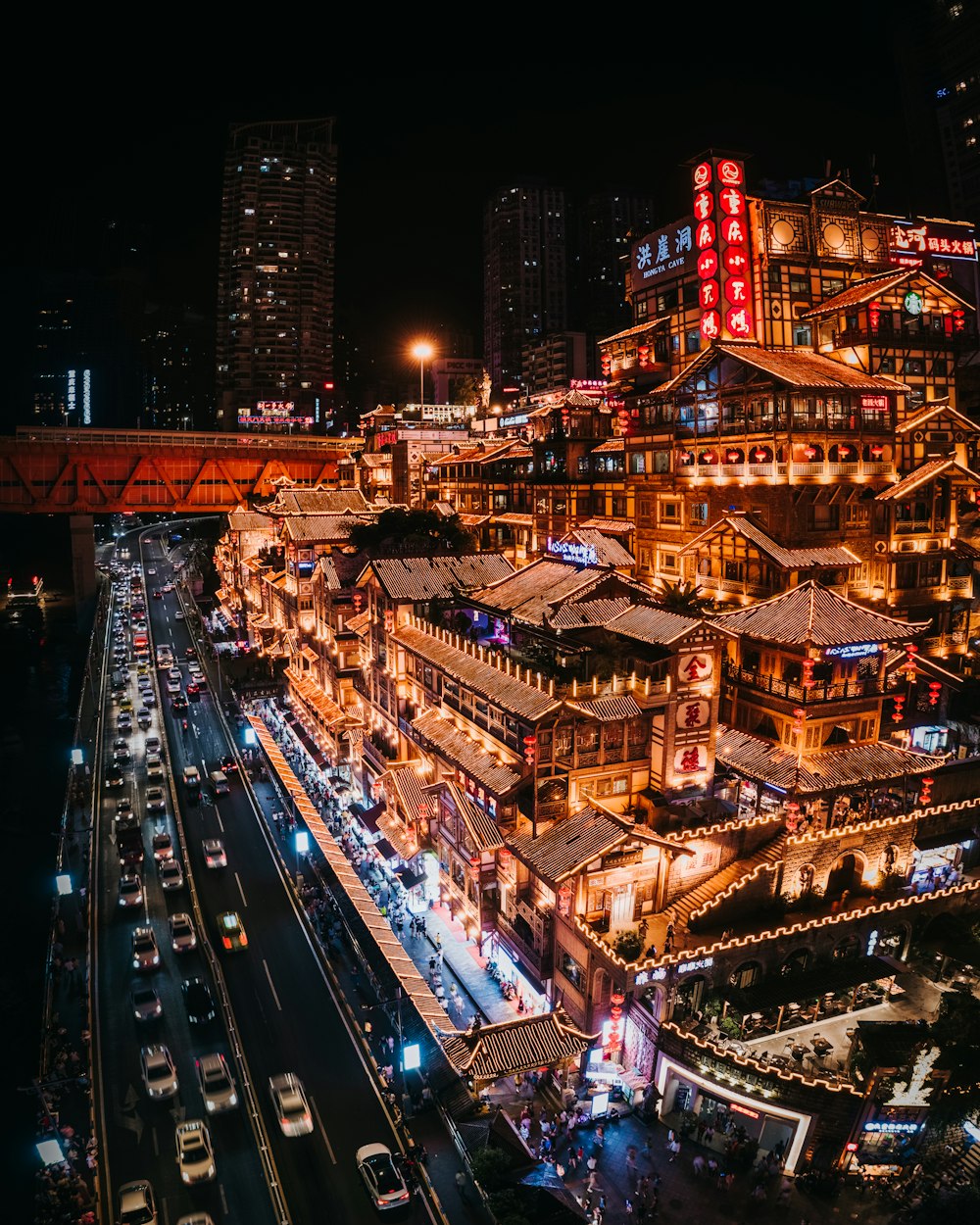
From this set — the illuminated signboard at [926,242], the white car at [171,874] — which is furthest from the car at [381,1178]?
the illuminated signboard at [926,242]

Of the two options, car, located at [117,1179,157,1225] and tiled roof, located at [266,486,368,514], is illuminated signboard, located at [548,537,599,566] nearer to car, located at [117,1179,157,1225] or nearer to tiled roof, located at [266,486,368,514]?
tiled roof, located at [266,486,368,514]

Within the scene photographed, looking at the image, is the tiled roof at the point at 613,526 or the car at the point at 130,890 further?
the tiled roof at the point at 613,526

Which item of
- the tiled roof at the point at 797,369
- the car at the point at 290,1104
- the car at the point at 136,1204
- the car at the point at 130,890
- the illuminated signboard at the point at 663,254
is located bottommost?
the car at the point at 136,1204

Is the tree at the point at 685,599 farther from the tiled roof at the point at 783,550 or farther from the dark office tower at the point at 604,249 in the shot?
the dark office tower at the point at 604,249

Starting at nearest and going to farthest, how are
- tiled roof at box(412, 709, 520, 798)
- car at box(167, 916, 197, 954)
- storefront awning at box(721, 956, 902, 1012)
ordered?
storefront awning at box(721, 956, 902, 1012), tiled roof at box(412, 709, 520, 798), car at box(167, 916, 197, 954)

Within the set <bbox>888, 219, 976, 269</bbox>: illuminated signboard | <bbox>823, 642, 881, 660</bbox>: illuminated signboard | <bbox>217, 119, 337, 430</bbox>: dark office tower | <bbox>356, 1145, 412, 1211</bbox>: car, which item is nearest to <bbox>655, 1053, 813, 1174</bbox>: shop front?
<bbox>356, 1145, 412, 1211</bbox>: car

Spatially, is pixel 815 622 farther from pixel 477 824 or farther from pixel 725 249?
pixel 725 249
